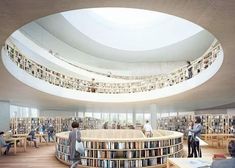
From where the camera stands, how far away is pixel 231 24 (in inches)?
186

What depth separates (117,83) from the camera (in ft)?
59.2

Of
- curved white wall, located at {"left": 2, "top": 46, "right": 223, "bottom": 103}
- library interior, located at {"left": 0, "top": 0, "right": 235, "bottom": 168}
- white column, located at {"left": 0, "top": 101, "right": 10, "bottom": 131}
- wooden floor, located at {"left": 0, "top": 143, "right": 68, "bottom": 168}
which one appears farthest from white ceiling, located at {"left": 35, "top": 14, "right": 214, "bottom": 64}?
wooden floor, located at {"left": 0, "top": 143, "right": 68, "bottom": 168}

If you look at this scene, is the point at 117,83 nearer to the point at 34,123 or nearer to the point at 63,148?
the point at 34,123

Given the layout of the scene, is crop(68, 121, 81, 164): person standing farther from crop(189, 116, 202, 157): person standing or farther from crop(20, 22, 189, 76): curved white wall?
crop(20, 22, 189, 76): curved white wall

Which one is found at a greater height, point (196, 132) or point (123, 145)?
point (196, 132)

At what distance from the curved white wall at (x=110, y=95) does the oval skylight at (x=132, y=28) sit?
238 inches

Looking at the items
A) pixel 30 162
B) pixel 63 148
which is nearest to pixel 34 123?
pixel 30 162

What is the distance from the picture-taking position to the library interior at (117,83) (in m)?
4.54

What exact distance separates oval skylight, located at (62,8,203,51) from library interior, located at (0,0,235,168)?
8 centimetres

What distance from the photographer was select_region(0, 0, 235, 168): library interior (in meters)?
4.54

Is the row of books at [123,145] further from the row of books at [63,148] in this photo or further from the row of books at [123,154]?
the row of books at [63,148]

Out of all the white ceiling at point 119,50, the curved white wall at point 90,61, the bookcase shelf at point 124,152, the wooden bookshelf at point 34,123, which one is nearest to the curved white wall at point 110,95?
the bookcase shelf at point 124,152

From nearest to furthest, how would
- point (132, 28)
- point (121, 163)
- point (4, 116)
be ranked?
point (121, 163) → point (4, 116) → point (132, 28)

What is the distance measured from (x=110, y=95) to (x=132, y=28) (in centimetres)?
899
